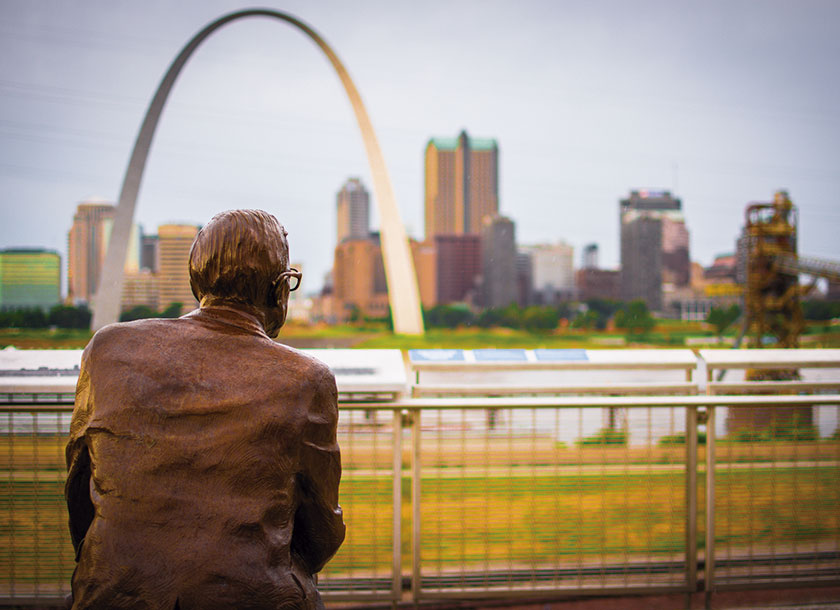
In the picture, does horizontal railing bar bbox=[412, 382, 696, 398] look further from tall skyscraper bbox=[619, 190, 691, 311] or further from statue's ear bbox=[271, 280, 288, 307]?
tall skyscraper bbox=[619, 190, 691, 311]

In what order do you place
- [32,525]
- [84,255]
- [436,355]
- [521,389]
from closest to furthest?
[32,525]
[521,389]
[436,355]
[84,255]

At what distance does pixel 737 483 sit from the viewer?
8.47ft

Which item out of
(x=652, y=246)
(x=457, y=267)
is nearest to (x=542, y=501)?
(x=652, y=246)

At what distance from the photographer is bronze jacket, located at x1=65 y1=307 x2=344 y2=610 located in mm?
1039

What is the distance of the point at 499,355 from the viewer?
11.5 feet

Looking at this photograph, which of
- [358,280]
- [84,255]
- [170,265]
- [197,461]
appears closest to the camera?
[197,461]

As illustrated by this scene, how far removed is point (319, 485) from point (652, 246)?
840 cm

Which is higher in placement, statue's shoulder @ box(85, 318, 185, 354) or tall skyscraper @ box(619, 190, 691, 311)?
tall skyscraper @ box(619, 190, 691, 311)

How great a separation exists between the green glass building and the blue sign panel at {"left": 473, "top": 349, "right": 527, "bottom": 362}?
4723mm

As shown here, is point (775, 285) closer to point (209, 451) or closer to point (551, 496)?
point (551, 496)

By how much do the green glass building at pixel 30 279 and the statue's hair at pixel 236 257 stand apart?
18.8 ft

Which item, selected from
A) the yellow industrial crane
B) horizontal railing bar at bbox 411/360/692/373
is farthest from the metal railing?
the yellow industrial crane

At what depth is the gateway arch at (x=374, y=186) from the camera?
17.6 meters

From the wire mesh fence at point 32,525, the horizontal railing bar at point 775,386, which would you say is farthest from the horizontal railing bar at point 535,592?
the wire mesh fence at point 32,525
